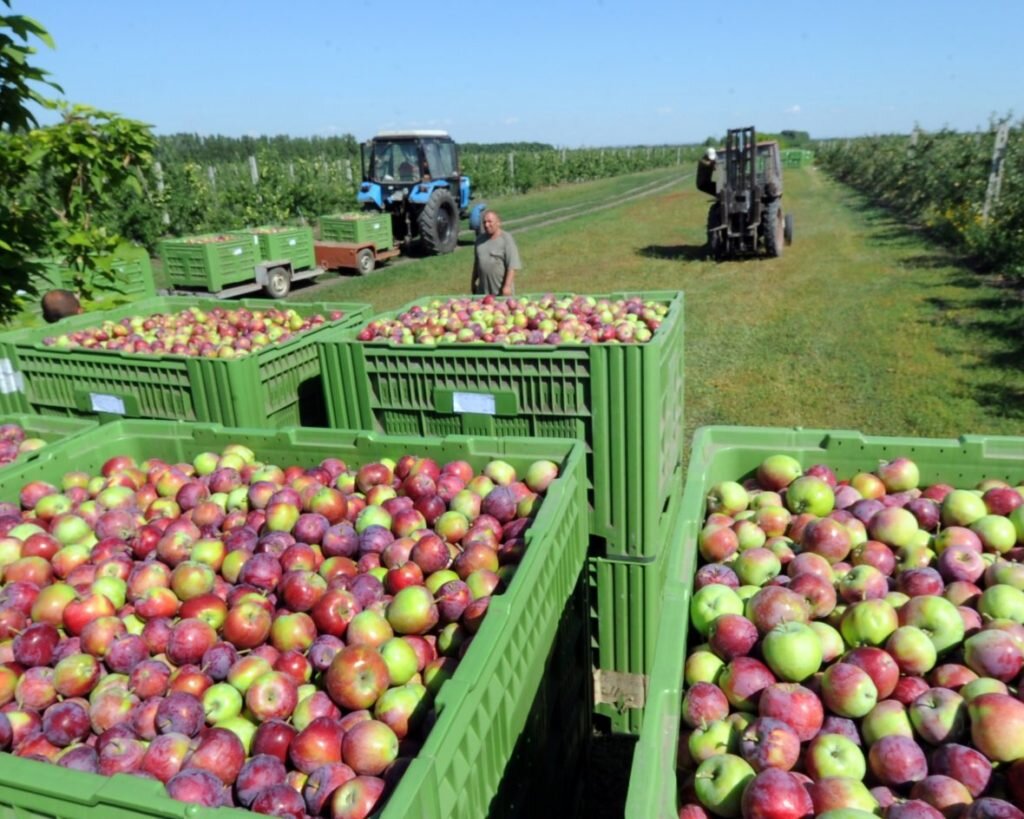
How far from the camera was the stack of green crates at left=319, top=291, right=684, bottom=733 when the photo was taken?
10.7 feet

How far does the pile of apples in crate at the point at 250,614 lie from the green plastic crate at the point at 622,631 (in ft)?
2.82

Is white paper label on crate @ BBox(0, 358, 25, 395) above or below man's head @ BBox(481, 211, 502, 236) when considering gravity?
below

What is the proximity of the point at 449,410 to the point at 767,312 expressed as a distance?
8631 mm

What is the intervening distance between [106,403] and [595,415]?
2475mm

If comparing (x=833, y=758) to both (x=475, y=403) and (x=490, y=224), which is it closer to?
(x=475, y=403)

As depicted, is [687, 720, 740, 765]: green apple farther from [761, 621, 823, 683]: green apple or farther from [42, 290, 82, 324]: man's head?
[42, 290, 82, 324]: man's head

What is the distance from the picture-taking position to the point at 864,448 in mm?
2822

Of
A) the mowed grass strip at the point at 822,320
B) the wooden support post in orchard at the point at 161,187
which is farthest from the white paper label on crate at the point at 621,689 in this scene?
the wooden support post in orchard at the point at 161,187

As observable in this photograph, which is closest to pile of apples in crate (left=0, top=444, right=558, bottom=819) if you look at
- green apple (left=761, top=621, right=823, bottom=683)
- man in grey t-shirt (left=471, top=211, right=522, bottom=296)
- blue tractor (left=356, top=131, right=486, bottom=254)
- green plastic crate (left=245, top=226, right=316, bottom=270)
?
green apple (left=761, top=621, right=823, bottom=683)

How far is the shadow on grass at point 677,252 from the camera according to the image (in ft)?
54.2

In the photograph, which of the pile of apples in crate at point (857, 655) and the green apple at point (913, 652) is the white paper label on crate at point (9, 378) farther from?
the green apple at point (913, 652)

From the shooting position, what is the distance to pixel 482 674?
5.43 ft

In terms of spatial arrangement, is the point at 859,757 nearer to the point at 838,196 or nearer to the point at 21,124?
the point at 21,124

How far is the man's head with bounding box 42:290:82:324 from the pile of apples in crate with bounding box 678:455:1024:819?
4989 millimetres
